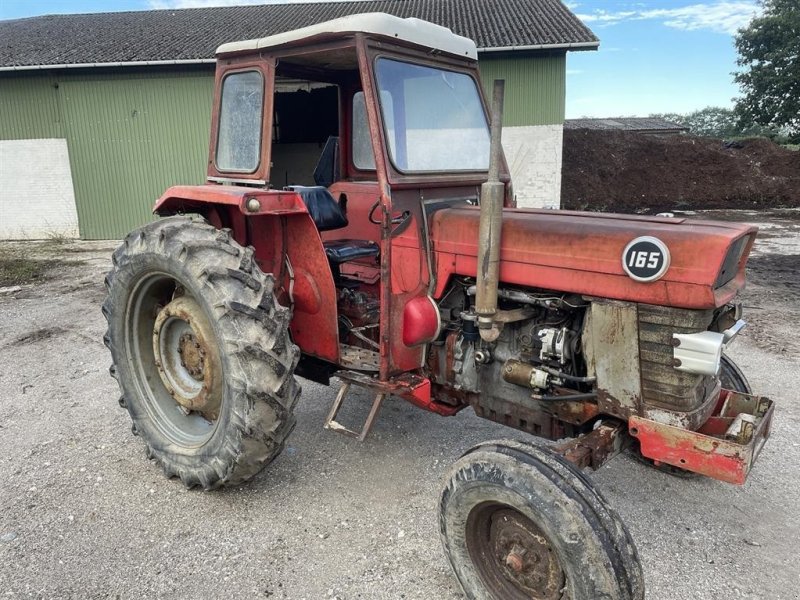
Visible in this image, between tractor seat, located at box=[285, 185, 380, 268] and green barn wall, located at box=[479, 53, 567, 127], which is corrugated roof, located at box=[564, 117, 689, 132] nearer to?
green barn wall, located at box=[479, 53, 567, 127]

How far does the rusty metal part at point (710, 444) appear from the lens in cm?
214

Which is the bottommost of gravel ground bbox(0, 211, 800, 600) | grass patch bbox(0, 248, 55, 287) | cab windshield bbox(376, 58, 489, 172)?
grass patch bbox(0, 248, 55, 287)

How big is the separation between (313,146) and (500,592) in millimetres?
2887

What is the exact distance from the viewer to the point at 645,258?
2.22m

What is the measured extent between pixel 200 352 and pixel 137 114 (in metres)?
10.9

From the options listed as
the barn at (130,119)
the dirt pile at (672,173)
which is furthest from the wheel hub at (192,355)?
the dirt pile at (672,173)

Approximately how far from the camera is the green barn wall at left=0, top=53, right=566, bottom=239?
12.2m

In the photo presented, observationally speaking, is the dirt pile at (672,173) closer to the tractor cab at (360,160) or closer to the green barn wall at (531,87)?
the green barn wall at (531,87)

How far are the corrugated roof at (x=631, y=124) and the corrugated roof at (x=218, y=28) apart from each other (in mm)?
→ 14786

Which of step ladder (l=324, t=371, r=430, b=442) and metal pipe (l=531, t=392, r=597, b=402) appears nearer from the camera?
metal pipe (l=531, t=392, r=597, b=402)

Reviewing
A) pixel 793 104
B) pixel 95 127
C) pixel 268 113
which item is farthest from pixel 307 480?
pixel 793 104

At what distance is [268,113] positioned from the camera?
3.18 metres

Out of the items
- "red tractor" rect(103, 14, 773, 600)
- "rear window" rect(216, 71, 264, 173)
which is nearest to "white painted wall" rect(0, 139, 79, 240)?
"red tractor" rect(103, 14, 773, 600)

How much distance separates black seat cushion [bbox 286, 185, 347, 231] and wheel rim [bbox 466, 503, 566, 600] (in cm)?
178
